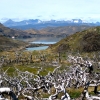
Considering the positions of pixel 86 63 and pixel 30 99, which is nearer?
pixel 30 99

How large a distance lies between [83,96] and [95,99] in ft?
7.97

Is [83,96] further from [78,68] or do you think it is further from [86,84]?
[78,68]

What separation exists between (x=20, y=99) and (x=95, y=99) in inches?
449

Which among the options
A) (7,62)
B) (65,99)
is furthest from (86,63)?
(7,62)

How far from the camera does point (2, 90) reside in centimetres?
1008

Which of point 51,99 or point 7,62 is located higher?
point 51,99

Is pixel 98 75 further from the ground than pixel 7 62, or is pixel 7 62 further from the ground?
pixel 98 75

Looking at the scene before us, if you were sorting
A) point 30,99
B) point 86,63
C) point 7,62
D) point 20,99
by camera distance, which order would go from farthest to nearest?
point 7,62 → point 20,99 → point 86,63 → point 30,99

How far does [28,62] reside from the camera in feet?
641

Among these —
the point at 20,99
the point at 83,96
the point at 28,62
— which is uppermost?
the point at 83,96

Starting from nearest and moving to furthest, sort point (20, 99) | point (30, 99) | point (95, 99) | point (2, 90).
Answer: point (2, 90) < point (30, 99) < point (95, 99) < point (20, 99)

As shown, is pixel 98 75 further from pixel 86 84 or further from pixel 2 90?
pixel 2 90

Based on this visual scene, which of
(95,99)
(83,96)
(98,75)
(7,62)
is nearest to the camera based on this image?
(95,99)

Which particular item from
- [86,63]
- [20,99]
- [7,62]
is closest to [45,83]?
[86,63]
